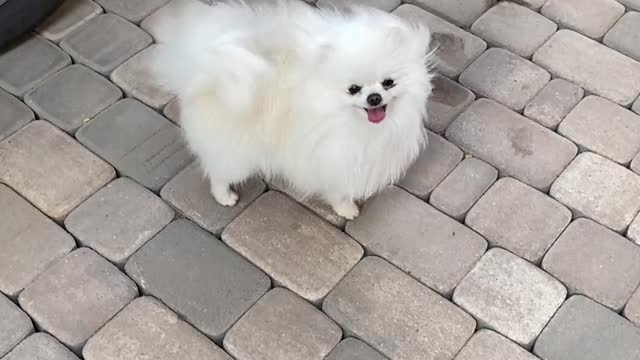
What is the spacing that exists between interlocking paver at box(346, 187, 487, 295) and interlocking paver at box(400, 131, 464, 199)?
0.03 metres

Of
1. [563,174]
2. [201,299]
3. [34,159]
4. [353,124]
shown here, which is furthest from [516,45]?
[34,159]

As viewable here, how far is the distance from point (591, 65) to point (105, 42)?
98 centimetres

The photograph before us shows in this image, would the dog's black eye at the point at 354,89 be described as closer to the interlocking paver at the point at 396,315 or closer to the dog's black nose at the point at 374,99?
the dog's black nose at the point at 374,99

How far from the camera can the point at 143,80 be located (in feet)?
4.95

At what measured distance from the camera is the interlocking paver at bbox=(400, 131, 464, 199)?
1380mm

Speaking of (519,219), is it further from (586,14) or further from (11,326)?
(11,326)

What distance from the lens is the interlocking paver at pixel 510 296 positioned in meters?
1.22

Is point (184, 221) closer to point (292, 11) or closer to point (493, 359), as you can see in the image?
point (292, 11)

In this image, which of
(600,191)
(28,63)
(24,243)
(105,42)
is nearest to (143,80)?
(105,42)

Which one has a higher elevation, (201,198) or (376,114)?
(376,114)

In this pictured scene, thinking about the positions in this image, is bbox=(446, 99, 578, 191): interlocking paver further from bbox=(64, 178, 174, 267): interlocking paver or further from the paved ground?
bbox=(64, 178, 174, 267): interlocking paver

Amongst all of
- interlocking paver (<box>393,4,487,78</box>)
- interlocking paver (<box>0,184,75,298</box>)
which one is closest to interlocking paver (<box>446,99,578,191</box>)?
interlocking paver (<box>393,4,487,78</box>)

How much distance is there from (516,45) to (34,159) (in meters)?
0.96

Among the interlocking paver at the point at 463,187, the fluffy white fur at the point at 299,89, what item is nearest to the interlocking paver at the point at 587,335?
the interlocking paver at the point at 463,187
